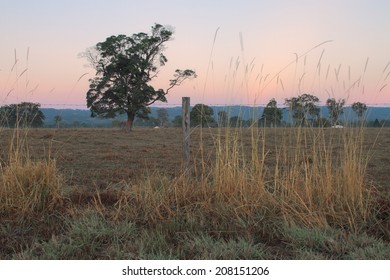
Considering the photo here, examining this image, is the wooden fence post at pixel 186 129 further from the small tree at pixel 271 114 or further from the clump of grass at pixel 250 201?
the small tree at pixel 271 114

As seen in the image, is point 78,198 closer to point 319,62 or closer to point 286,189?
point 286,189

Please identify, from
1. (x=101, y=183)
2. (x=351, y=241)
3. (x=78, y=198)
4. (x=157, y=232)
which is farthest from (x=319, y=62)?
(x=101, y=183)

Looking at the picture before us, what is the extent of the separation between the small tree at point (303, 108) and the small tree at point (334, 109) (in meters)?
0.19

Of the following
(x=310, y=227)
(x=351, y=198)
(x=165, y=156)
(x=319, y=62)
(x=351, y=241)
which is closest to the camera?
(x=351, y=241)

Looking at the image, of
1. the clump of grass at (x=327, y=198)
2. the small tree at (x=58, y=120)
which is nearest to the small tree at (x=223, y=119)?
the clump of grass at (x=327, y=198)

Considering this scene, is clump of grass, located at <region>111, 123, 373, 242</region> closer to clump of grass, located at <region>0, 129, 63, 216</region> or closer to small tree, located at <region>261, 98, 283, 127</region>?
small tree, located at <region>261, 98, 283, 127</region>

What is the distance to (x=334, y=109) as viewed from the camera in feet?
18.0

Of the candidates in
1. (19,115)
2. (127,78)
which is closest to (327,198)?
(19,115)

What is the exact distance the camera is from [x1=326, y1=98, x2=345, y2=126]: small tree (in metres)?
5.40

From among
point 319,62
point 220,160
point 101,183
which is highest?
point 319,62

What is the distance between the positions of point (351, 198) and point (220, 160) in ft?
5.14

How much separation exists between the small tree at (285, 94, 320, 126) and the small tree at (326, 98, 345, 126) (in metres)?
0.19

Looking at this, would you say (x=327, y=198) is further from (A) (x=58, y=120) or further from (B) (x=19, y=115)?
(A) (x=58, y=120)

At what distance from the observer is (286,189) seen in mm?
4715
